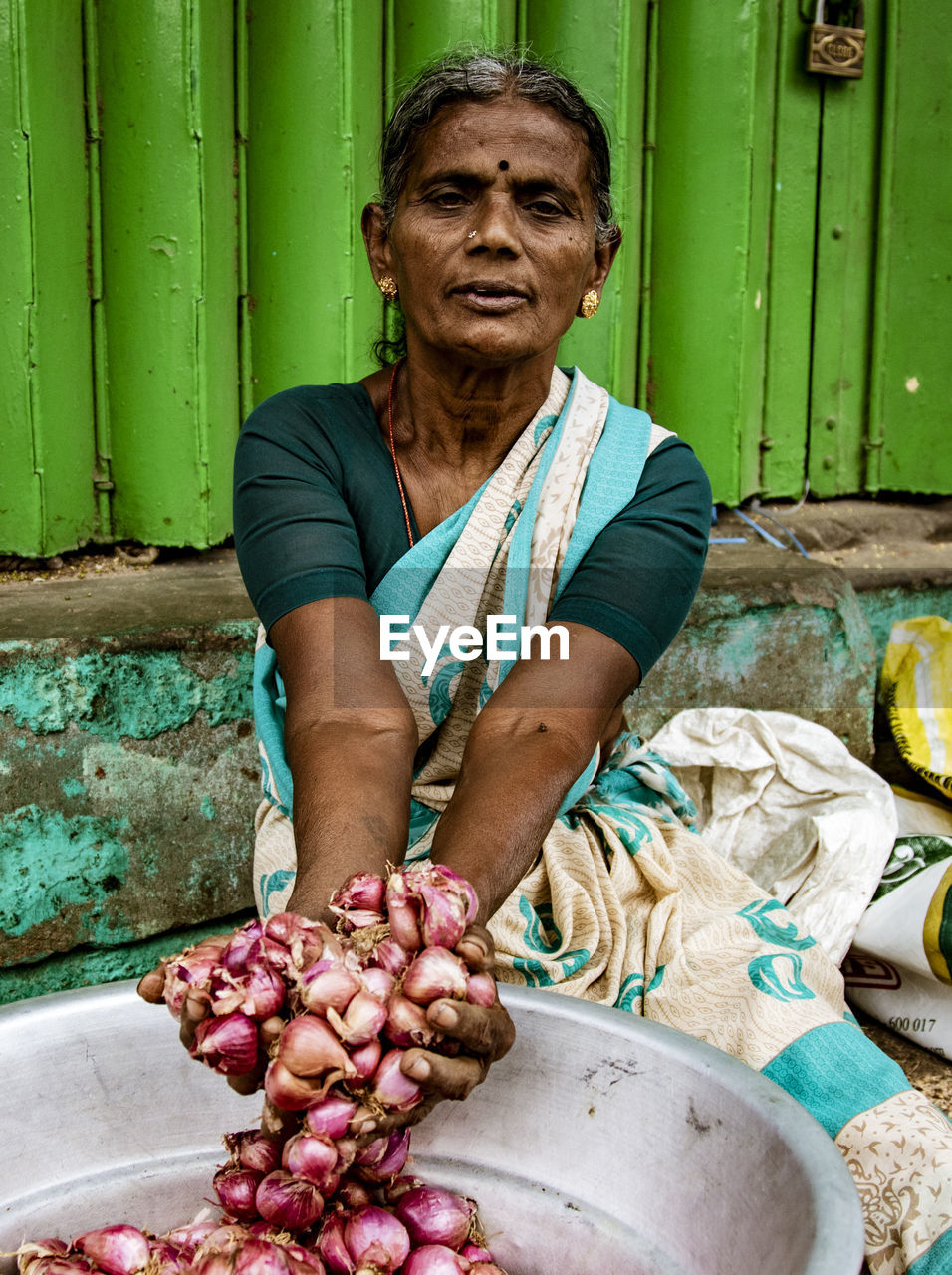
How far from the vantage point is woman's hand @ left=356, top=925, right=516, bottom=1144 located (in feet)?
3.51

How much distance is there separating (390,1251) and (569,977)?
1.97ft

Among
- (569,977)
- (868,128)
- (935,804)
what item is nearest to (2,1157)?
(569,977)

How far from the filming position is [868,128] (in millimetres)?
3172

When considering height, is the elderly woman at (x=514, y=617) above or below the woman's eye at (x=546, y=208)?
below

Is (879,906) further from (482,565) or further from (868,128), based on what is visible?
(868,128)

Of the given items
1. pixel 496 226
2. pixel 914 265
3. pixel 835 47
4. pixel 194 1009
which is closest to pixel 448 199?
pixel 496 226

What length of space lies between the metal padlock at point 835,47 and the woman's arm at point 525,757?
6.78 feet

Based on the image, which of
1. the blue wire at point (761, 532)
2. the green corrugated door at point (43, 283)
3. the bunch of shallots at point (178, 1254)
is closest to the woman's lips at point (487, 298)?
the green corrugated door at point (43, 283)

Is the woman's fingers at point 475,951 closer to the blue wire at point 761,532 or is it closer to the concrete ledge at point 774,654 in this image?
the concrete ledge at point 774,654

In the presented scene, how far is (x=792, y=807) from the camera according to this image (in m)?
2.47

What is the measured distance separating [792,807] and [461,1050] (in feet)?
4.89

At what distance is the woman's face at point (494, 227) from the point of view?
178 cm

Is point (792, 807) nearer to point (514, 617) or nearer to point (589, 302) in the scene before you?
point (514, 617)

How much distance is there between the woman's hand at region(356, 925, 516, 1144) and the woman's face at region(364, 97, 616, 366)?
Result: 0.99m
